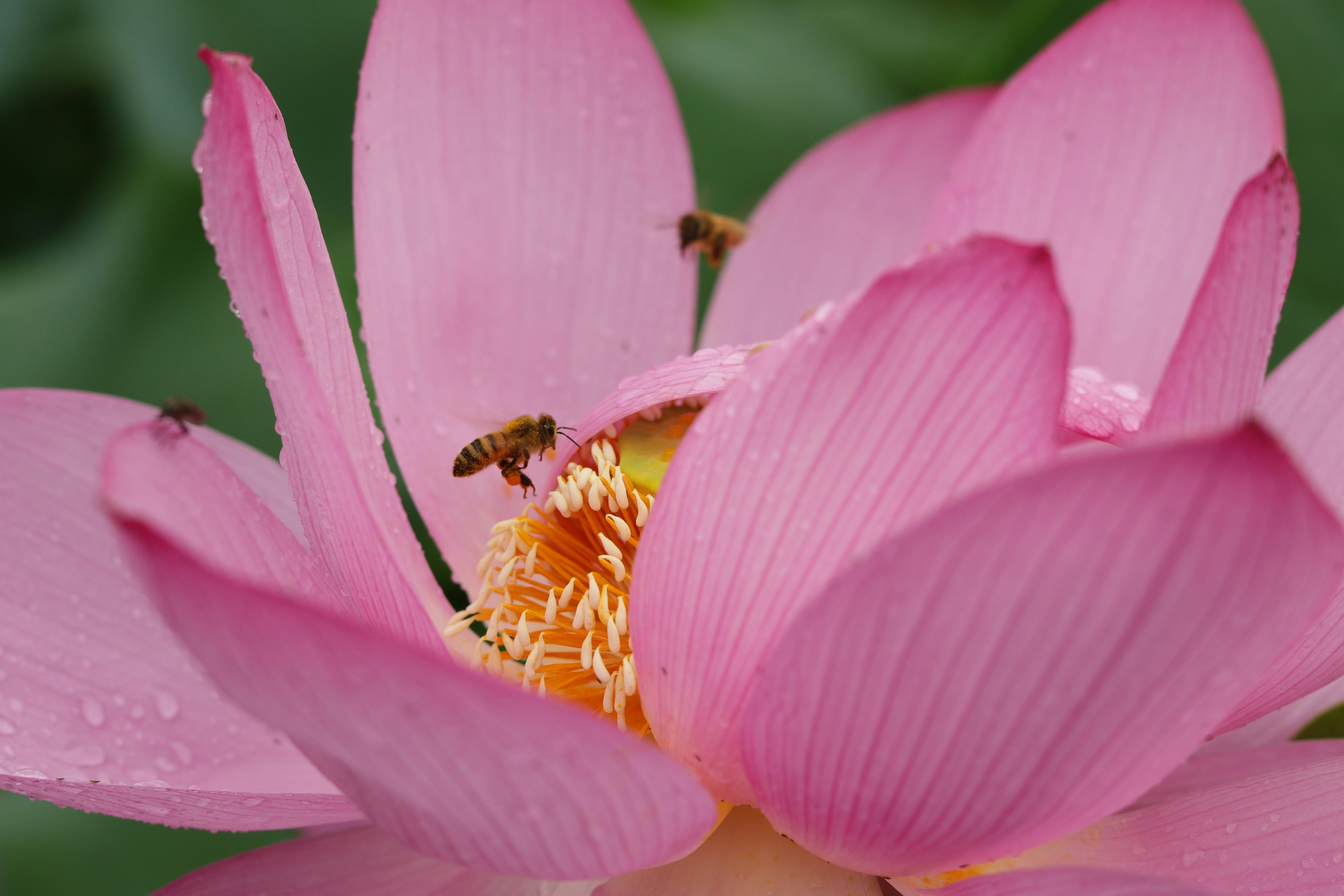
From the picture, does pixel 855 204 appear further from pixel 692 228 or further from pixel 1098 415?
pixel 1098 415

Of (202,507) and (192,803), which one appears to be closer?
(202,507)

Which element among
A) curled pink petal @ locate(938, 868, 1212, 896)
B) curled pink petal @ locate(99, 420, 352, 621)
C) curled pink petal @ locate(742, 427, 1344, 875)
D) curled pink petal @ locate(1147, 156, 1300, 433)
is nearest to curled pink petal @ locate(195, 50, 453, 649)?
curled pink petal @ locate(99, 420, 352, 621)

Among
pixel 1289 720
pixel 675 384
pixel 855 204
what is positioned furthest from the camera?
pixel 855 204

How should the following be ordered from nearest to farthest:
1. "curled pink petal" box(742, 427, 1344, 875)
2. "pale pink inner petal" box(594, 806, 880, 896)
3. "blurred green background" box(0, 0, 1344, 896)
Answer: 1. "curled pink petal" box(742, 427, 1344, 875)
2. "pale pink inner petal" box(594, 806, 880, 896)
3. "blurred green background" box(0, 0, 1344, 896)

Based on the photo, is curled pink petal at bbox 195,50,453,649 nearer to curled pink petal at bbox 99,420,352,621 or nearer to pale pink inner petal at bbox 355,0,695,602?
curled pink petal at bbox 99,420,352,621

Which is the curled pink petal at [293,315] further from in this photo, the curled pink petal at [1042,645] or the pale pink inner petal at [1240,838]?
the pale pink inner petal at [1240,838]

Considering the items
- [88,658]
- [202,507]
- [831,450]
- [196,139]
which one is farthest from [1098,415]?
[196,139]

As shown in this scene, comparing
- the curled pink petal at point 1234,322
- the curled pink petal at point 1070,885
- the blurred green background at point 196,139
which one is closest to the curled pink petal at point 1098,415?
the curled pink petal at point 1234,322
